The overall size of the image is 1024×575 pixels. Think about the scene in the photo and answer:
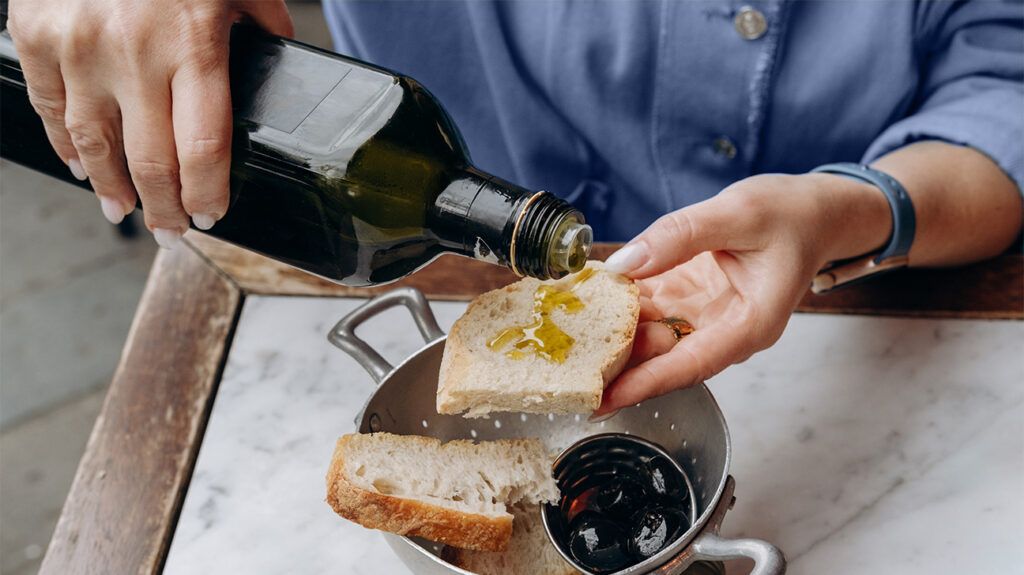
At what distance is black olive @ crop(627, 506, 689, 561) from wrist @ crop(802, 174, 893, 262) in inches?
12.3

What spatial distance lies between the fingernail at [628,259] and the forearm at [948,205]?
0.28m

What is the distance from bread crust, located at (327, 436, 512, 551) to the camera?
73 centimetres

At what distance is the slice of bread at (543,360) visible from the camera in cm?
77

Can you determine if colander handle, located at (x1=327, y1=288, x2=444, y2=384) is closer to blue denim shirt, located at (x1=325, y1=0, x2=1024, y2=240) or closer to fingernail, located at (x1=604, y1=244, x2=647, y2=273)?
fingernail, located at (x1=604, y1=244, x2=647, y2=273)

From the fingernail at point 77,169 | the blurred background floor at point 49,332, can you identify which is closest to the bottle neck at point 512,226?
the fingernail at point 77,169

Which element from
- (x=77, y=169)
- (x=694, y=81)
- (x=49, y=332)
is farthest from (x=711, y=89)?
(x=49, y=332)

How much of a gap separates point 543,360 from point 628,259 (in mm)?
116

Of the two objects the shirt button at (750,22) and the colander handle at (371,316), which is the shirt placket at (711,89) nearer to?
the shirt button at (750,22)

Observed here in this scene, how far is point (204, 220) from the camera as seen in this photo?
80 cm

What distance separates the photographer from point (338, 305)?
44.2 inches

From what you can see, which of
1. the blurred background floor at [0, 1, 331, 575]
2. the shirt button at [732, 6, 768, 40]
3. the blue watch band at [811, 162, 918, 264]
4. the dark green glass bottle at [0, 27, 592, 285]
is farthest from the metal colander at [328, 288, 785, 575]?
the blurred background floor at [0, 1, 331, 575]

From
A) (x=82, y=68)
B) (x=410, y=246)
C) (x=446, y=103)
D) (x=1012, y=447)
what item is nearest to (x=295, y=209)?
(x=410, y=246)

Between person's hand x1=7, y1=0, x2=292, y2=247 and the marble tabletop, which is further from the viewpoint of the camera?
the marble tabletop

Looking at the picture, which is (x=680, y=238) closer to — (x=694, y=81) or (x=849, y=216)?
(x=849, y=216)
